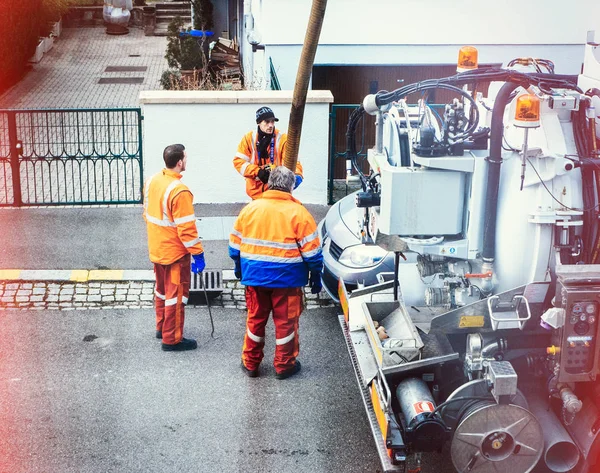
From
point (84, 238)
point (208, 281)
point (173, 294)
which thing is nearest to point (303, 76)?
point (173, 294)

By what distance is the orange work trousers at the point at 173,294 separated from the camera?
25.0 ft

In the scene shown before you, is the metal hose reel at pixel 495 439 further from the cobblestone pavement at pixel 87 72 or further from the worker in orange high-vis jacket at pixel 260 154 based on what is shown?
the cobblestone pavement at pixel 87 72

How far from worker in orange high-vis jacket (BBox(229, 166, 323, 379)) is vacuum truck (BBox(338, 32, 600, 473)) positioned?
2.42 feet

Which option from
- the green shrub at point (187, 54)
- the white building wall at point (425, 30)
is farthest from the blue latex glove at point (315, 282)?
the green shrub at point (187, 54)

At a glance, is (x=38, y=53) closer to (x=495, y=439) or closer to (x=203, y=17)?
(x=203, y=17)

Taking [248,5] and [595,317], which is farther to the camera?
[248,5]

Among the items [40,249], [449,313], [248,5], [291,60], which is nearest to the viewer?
[449,313]

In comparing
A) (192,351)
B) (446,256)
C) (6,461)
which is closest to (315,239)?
(446,256)

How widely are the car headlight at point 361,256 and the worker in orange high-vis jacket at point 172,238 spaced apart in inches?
54.5

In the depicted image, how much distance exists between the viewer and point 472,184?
236 inches

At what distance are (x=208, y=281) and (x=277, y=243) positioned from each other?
2172 mm

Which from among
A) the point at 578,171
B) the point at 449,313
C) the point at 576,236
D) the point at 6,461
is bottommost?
the point at 6,461

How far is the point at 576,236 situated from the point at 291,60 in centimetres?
871

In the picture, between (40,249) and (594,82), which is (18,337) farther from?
(594,82)
